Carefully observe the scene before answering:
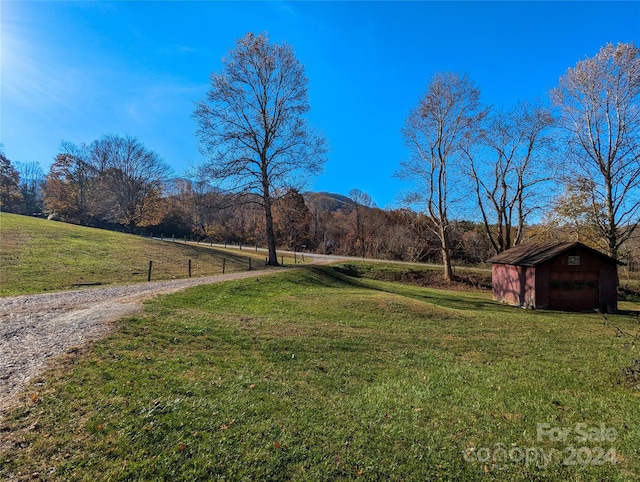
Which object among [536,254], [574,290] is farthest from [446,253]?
[574,290]

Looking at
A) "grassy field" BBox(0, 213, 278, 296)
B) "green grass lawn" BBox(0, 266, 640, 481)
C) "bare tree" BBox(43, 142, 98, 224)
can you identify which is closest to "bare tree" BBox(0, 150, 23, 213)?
"bare tree" BBox(43, 142, 98, 224)

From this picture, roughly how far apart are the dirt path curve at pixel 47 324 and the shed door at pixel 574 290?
18.9 m

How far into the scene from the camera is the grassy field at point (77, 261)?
13.3m

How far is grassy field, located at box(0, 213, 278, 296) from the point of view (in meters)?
13.3

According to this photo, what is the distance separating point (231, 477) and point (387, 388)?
2885 millimetres

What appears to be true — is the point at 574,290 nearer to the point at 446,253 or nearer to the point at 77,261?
the point at 446,253

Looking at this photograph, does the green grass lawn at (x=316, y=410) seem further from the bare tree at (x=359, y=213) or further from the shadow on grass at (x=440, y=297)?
the bare tree at (x=359, y=213)

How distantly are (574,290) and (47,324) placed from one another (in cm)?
2209

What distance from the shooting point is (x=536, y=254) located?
17469 mm

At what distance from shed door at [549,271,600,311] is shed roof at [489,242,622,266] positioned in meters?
1.07

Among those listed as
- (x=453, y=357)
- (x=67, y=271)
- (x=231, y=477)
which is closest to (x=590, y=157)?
(x=453, y=357)

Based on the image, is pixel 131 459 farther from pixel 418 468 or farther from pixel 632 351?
pixel 632 351

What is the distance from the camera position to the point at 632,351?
7.40m

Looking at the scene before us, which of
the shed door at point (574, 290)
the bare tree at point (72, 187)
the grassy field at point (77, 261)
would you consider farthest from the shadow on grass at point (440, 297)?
the bare tree at point (72, 187)
